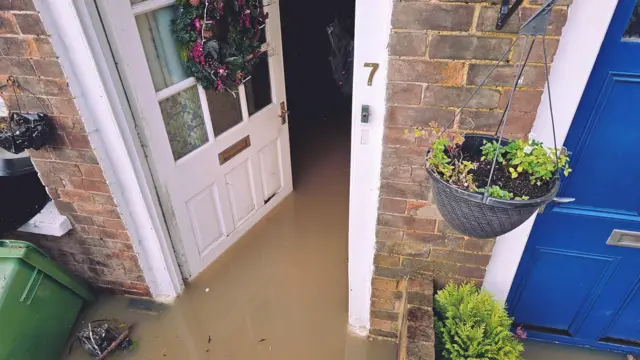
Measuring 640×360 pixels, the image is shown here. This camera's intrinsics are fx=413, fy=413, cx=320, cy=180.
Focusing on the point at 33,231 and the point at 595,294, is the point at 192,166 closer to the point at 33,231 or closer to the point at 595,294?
the point at 33,231

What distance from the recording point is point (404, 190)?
183 cm

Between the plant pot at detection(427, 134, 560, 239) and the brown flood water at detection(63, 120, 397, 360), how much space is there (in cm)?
147

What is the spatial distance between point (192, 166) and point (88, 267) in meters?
1.01

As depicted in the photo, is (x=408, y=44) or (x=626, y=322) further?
(x=626, y=322)

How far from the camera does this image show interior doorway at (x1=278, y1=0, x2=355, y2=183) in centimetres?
325

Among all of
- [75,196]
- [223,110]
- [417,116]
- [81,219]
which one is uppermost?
[417,116]

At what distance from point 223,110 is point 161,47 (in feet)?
1.90

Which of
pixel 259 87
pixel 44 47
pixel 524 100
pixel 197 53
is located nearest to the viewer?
pixel 524 100

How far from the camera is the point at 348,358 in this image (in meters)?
2.50

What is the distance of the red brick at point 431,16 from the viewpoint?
138cm

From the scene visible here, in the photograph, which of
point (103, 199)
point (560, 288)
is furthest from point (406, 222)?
point (103, 199)

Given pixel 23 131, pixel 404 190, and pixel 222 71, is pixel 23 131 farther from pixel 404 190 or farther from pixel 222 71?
pixel 404 190

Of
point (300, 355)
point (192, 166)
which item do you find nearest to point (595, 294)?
point (300, 355)

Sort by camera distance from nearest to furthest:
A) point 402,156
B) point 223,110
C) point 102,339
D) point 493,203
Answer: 1. point 493,203
2. point 402,156
3. point 102,339
4. point 223,110
